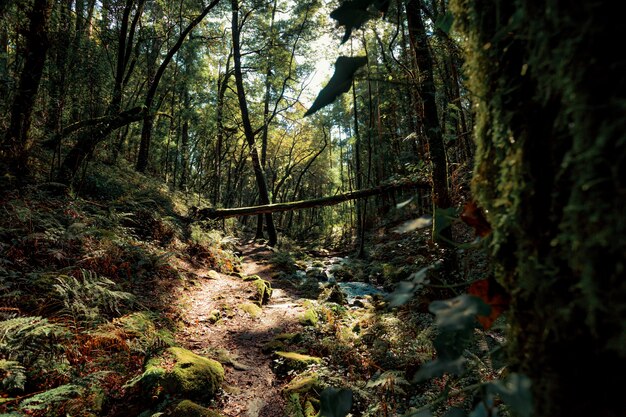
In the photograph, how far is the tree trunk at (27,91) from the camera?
22.2ft

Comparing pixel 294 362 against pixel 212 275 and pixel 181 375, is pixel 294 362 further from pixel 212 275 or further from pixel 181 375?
pixel 212 275

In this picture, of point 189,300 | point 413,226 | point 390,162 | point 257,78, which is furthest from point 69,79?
point 390,162

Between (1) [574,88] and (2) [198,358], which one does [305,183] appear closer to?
(2) [198,358]

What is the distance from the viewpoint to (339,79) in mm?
827

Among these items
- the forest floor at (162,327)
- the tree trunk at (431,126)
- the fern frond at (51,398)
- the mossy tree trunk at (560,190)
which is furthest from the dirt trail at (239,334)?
the mossy tree trunk at (560,190)

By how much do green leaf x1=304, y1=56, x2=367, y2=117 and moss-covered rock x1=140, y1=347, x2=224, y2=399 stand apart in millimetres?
3611

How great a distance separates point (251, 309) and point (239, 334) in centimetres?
91

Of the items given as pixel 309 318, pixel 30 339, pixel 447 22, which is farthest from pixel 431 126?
pixel 30 339

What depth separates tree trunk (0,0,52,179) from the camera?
6.76 metres

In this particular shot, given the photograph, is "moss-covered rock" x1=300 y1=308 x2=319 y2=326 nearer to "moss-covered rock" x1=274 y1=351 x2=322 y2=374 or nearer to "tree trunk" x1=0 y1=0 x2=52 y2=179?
"moss-covered rock" x1=274 y1=351 x2=322 y2=374

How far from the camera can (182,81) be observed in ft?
56.2

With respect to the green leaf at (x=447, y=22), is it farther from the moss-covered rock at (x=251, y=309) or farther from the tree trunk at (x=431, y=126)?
the moss-covered rock at (x=251, y=309)

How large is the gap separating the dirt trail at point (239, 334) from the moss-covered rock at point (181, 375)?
224mm

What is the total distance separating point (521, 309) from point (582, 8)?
532mm
